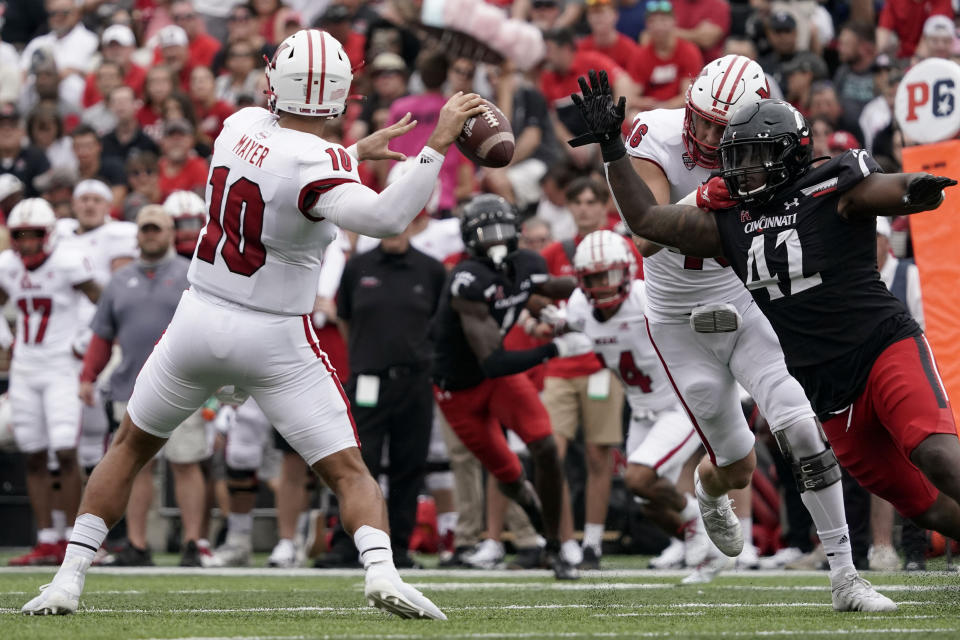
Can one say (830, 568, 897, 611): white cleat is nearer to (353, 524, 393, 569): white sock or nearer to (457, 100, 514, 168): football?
(353, 524, 393, 569): white sock

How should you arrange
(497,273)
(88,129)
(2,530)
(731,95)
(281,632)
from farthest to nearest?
(88,129) → (2,530) → (497,273) → (731,95) → (281,632)

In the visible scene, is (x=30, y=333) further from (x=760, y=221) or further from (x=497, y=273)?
(x=760, y=221)

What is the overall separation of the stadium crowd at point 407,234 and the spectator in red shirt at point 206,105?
2cm

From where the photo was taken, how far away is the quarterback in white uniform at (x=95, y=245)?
11.2 metres

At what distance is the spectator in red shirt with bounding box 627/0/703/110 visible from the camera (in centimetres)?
1281

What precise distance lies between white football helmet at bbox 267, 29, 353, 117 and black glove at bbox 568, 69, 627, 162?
896 millimetres

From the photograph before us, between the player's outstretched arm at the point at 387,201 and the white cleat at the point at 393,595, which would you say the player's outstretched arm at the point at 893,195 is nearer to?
the player's outstretched arm at the point at 387,201

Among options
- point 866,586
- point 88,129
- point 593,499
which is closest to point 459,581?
point 593,499

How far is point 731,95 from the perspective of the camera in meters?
5.99

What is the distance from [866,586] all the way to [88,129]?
1011 centimetres

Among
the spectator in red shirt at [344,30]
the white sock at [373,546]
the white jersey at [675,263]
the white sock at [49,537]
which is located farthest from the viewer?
the spectator in red shirt at [344,30]

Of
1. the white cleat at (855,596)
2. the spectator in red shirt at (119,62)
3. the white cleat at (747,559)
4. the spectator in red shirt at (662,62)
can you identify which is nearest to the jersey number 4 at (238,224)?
the white cleat at (855,596)

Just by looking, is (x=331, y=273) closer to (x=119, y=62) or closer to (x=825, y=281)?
(x=825, y=281)

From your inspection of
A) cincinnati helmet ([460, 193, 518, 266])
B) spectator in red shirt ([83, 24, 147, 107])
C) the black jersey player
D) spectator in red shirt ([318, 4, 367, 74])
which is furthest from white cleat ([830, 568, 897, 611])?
spectator in red shirt ([83, 24, 147, 107])
